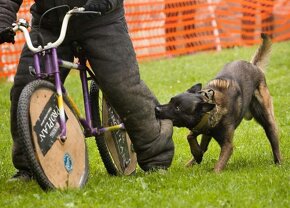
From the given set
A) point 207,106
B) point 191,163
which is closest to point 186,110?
point 207,106

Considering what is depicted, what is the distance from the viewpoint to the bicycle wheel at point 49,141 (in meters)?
4.88

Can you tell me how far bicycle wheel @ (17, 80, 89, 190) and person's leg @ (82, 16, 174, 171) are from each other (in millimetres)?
410

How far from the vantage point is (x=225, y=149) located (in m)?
6.55

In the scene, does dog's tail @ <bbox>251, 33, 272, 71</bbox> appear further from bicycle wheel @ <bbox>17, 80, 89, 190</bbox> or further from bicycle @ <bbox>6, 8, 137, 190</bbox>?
bicycle wheel @ <bbox>17, 80, 89, 190</bbox>

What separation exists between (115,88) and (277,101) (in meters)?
5.01

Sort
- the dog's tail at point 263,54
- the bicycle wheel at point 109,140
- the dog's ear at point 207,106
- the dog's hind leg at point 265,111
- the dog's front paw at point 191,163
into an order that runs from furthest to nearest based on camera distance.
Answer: the dog's tail at point 263,54, the dog's hind leg at point 265,111, the dog's front paw at point 191,163, the dog's ear at point 207,106, the bicycle wheel at point 109,140

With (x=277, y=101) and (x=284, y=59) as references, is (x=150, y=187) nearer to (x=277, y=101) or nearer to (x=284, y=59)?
(x=277, y=101)

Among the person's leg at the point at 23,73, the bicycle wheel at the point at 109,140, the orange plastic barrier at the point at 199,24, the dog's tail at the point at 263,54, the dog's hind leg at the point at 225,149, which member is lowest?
the orange plastic barrier at the point at 199,24

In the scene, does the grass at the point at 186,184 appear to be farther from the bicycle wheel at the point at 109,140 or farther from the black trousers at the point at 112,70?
the black trousers at the point at 112,70

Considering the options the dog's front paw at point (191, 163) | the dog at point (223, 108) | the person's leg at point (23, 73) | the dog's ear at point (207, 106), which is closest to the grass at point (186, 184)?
the dog's front paw at point (191, 163)

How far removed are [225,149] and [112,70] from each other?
1.55 meters

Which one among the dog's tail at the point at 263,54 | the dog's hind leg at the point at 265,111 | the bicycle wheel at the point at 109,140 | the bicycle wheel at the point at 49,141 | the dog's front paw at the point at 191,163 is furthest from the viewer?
the dog's tail at the point at 263,54

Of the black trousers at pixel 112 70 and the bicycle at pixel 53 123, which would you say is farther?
the black trousers at pixel 112 70

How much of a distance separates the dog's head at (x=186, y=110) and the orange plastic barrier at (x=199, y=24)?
8699 millimetres
